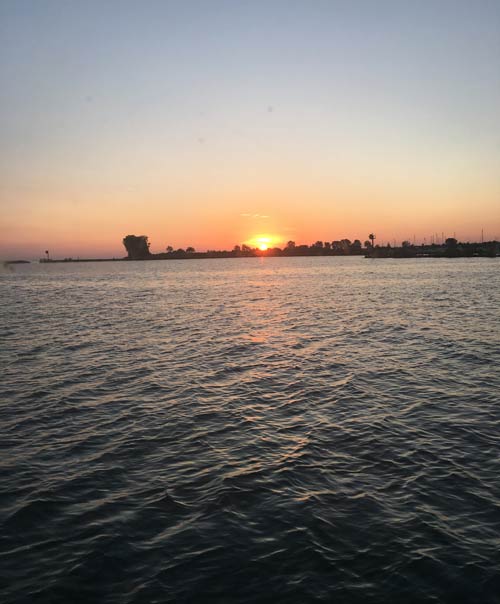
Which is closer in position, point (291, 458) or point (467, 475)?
point (467, 475)

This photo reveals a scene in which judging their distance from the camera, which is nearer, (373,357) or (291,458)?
(291,458)

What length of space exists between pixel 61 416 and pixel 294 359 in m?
15.4

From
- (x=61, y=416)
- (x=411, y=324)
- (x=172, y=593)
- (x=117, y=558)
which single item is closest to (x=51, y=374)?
(x=61, y=416)

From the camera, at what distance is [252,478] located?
1345 cm

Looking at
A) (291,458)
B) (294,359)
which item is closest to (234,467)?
(291,458)

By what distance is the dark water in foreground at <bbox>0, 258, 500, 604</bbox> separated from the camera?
30.5ft

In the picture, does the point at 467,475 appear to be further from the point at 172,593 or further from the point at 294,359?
the point at 294,359

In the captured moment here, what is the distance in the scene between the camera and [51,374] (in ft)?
87.0

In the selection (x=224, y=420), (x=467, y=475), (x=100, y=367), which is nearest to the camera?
(x=467, y=475)

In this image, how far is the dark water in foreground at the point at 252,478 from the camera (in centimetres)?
928

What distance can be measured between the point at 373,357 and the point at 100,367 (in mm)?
17704

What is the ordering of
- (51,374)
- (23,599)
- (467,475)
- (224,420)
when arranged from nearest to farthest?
1. (23,599)
2. (467,475)
3. (224,420)
4. (51,374)

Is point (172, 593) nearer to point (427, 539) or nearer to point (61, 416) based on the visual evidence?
point (427, 539)

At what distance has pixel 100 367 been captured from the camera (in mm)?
28297
